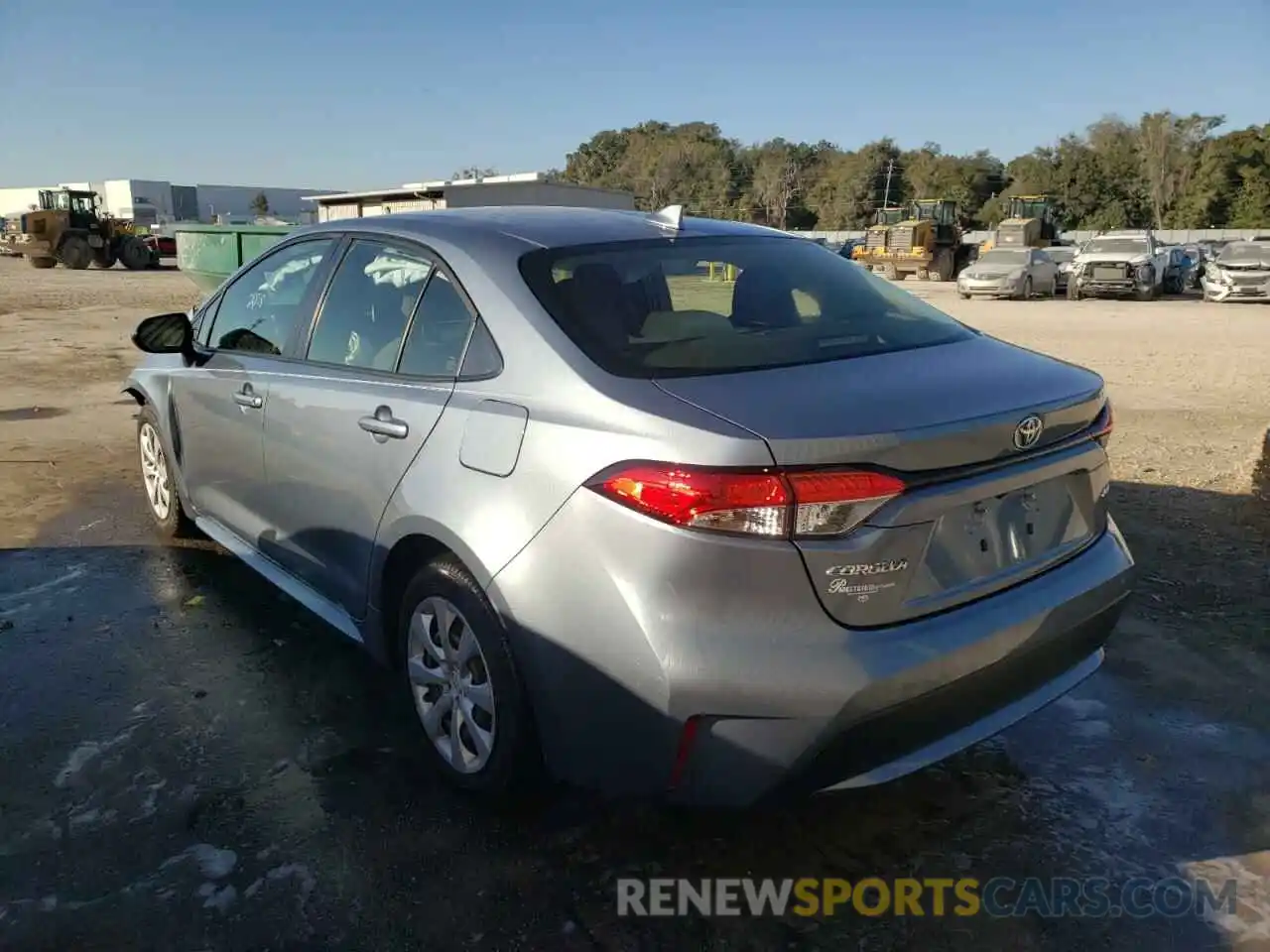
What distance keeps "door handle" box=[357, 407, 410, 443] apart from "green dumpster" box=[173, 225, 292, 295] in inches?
505

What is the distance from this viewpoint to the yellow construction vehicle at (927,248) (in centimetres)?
3731

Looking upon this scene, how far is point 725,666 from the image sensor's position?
2.20m

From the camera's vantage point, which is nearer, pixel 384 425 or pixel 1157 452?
pixel 384 425

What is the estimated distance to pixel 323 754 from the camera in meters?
3.21

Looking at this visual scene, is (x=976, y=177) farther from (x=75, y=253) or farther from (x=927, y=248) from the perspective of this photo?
(x=75, y=253)

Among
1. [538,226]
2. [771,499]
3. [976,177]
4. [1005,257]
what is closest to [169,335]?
[538,226]

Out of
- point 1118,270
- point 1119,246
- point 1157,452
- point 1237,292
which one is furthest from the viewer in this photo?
point 1119,246

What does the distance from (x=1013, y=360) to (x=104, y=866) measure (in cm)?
287

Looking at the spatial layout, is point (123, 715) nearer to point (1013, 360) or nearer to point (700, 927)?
point (700, 927)

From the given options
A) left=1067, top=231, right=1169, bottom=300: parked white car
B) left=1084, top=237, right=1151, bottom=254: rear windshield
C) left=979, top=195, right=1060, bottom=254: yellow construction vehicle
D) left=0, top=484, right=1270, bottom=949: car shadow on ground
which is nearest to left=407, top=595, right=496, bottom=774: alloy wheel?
left=0, top=484, right=1270, bottom=949: car shadow on ground

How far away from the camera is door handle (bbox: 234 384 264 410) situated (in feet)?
12.5

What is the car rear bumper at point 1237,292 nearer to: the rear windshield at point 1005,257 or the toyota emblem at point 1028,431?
the rear windshield at point 1005,257

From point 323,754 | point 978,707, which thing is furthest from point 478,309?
point 978,707

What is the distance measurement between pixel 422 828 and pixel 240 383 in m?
2.04
